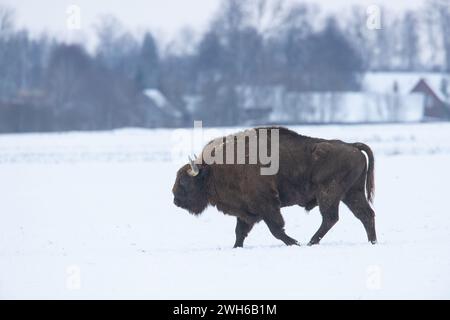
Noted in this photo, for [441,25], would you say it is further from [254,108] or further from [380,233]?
[380,233]

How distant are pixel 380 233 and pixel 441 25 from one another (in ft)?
351

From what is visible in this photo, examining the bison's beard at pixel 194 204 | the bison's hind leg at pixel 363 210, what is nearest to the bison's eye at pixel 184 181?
the bison's beard at pixel 194 204

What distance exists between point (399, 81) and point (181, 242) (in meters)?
90.8

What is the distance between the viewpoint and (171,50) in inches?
4540

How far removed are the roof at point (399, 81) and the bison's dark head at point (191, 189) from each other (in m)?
82.2

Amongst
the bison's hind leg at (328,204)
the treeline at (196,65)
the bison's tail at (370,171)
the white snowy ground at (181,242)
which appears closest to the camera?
the white snowy ground at (181,242)

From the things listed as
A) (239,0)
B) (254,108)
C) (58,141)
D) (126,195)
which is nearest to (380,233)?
(126,195)

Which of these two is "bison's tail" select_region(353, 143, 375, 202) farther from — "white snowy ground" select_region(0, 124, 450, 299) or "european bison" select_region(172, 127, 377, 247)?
"white snowy ground" select_region(0, 124, 450, 299)

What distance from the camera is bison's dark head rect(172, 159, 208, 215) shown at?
15.1 meters

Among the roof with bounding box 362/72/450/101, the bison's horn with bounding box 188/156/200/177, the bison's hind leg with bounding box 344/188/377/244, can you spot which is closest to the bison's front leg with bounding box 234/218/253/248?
the bison's horn with bounding box 188/156/200/177

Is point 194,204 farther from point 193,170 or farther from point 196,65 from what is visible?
point 196,65

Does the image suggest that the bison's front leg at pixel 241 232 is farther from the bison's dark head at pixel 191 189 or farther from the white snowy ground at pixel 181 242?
the bison's dark head at pixel 191 189

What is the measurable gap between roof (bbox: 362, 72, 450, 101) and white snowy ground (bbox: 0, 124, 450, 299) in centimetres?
6472

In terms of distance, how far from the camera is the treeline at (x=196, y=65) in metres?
80.6
